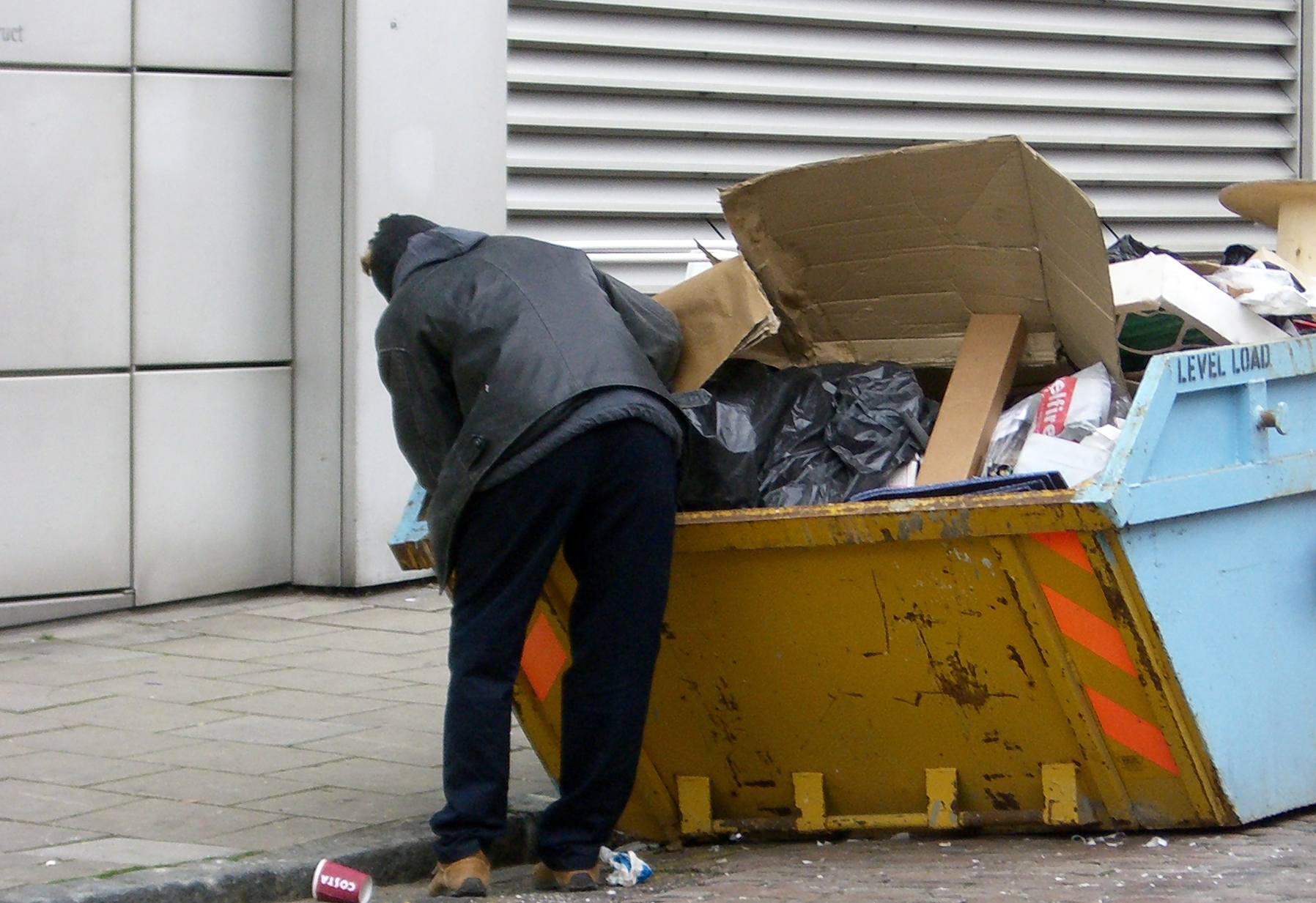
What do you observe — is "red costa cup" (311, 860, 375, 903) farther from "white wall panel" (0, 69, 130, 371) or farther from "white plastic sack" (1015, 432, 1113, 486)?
"white wall panel" (0, 69, 130, 371)

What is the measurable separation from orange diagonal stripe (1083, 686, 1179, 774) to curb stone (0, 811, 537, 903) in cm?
150

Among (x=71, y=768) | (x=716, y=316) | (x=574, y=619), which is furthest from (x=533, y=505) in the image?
(x=71, y=768)

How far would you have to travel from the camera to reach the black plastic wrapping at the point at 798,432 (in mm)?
4004

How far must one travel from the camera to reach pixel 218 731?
502cm

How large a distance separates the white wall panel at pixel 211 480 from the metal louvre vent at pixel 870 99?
4.41 ft

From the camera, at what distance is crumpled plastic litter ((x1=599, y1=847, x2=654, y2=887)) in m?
3.87

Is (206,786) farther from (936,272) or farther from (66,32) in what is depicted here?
(66,32)

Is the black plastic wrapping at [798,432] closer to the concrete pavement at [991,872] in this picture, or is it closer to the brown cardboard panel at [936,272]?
the brown cardboard panel at [936,272]

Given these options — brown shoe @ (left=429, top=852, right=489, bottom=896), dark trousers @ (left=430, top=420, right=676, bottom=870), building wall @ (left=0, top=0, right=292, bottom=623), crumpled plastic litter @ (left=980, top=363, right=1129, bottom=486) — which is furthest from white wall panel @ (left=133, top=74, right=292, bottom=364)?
crumpled plastic litter @ (left=980, top=363, right=1129, bottom=486)

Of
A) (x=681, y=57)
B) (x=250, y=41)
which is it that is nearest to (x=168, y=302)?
(x=250, y=41)

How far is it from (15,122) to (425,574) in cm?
234

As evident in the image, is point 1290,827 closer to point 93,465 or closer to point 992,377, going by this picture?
point 992,377

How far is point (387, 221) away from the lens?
4.04 metres

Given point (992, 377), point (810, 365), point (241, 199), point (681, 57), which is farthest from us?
point (681, 57)
